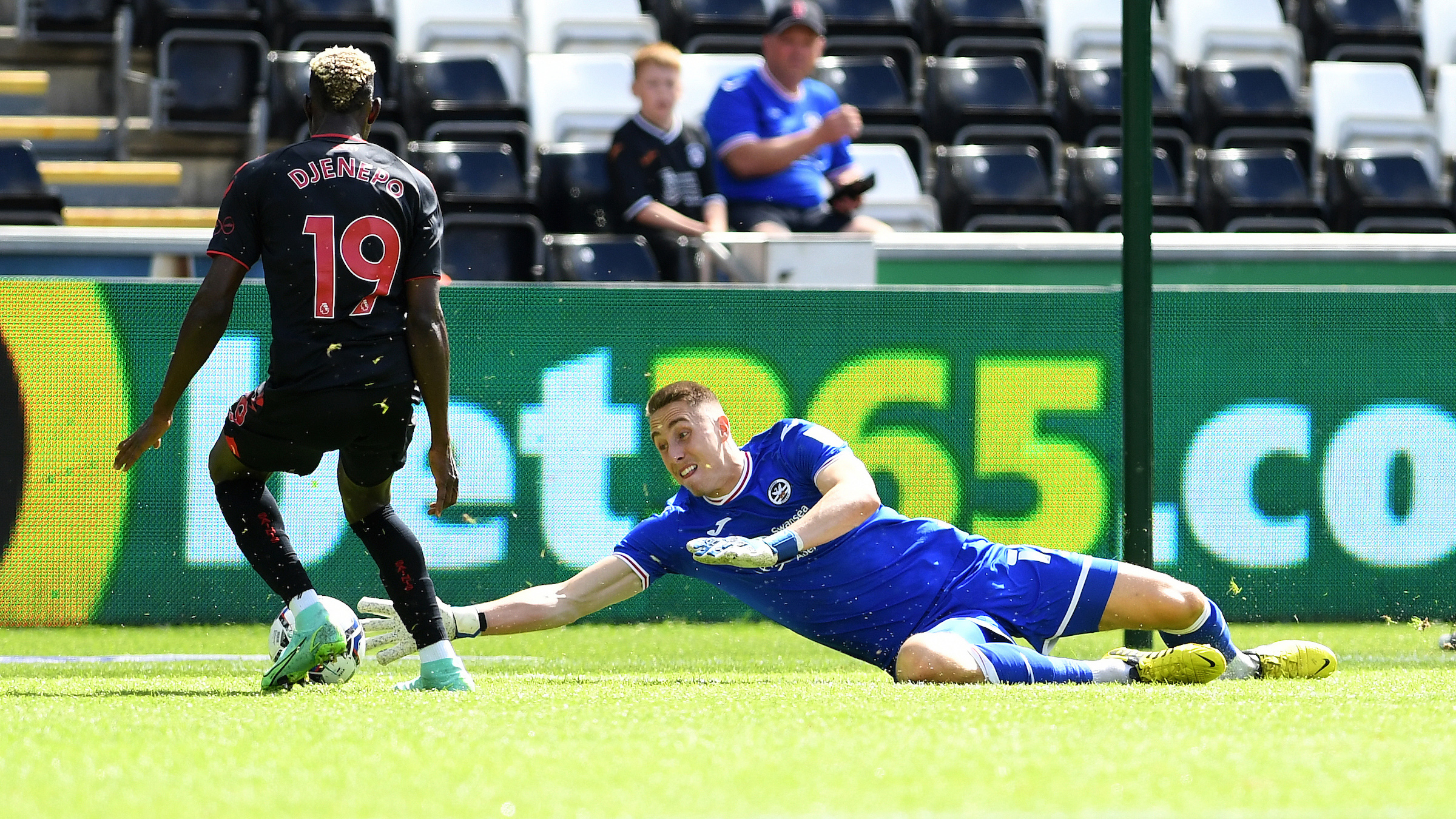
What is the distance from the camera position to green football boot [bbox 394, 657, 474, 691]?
14.8 ft

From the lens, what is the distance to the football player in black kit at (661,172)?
27.2ft

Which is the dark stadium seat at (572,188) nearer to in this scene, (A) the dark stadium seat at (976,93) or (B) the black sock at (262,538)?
(A) the dark stadium seat at (976,93)

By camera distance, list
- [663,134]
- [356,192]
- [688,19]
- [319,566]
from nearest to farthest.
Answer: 1. [356,192]
2. [319,566]
3. [663,134]
4. [688,19]

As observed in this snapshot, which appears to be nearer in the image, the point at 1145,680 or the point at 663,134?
the point at 1145,680

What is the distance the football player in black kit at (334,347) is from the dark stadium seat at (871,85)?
6.28 metres

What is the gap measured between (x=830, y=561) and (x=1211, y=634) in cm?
115

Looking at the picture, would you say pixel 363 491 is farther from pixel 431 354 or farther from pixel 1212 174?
pixel 1212 174

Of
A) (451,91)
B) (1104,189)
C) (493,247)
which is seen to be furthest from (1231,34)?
(493,247)

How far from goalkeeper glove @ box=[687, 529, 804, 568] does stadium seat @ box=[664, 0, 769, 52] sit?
7.03 metres

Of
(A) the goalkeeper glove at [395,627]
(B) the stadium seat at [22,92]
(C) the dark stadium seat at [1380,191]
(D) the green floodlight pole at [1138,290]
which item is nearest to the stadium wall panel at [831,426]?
(D) the green floodlight pole at [1138,290]

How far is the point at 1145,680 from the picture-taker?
473 centimetres

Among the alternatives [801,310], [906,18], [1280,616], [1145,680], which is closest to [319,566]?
[801,310]

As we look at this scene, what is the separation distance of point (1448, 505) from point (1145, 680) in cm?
315

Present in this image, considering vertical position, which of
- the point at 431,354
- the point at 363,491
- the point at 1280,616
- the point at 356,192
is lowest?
the point at 1280,616
